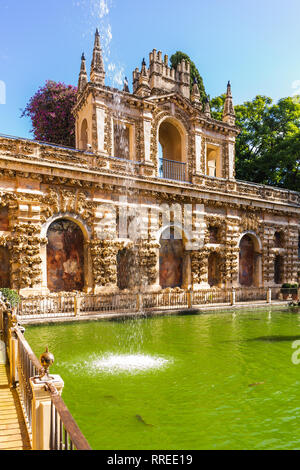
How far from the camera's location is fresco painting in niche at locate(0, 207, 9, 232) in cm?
1625

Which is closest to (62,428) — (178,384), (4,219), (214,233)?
(178,384)

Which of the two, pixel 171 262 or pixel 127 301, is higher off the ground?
pixel 171 262

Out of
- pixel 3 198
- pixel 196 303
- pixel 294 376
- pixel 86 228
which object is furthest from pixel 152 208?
pixel 294 376

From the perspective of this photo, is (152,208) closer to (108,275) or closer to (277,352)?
(108,275)

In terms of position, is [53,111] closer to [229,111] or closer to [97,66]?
[97,66]

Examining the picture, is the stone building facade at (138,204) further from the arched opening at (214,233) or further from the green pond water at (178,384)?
the green pond water at (178,384)

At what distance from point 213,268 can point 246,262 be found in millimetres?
3435

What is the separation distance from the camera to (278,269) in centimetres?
2820

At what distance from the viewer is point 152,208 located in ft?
68.0

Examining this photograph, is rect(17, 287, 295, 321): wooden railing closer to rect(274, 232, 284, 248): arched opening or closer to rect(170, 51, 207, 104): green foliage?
rect(274, 232, 284, 248): arched opening

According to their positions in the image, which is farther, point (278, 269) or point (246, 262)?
point (278, 269)

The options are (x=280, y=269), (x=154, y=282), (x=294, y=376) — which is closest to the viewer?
(x=294, y=376)

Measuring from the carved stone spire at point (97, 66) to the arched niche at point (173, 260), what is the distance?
31.9 feet
